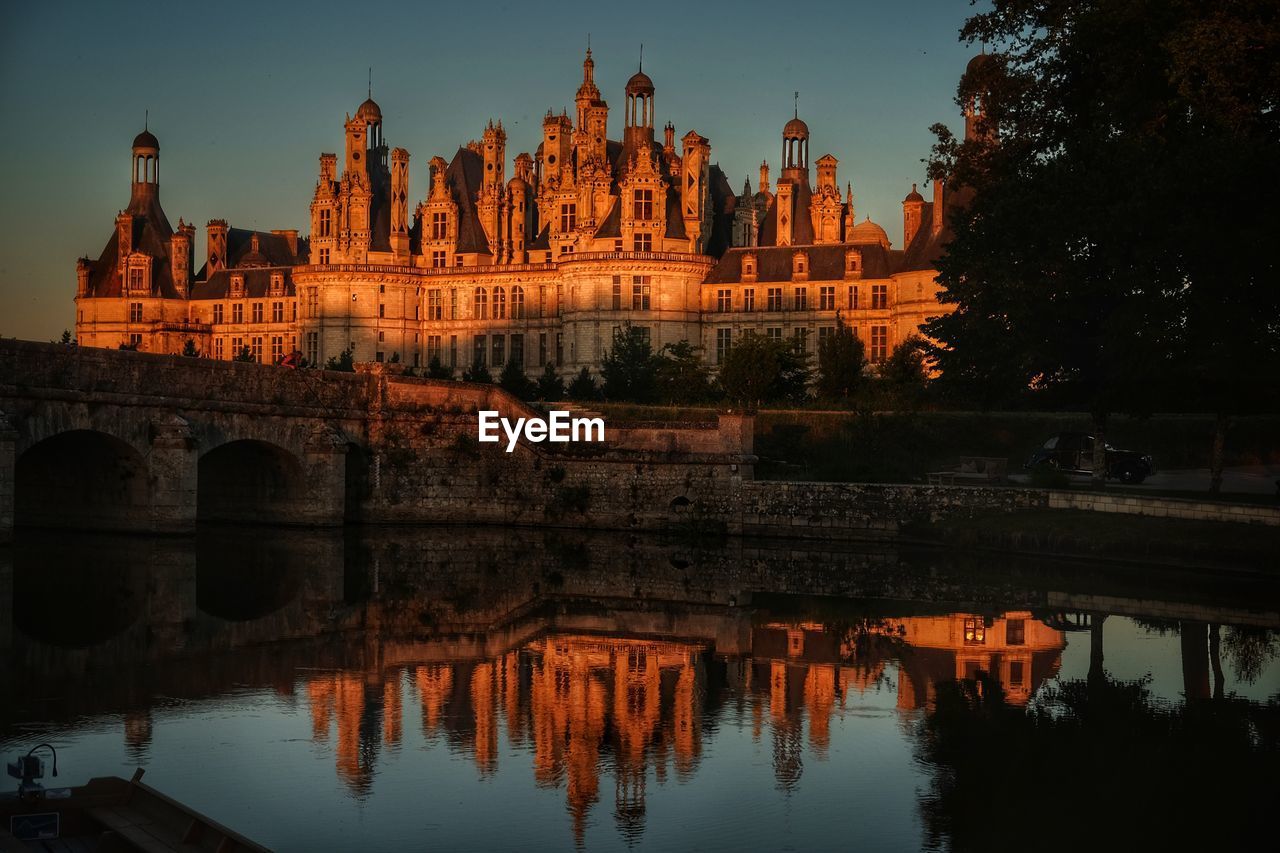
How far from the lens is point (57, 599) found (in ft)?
81.8

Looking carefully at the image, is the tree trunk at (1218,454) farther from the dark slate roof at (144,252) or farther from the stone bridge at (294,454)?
the dark slate roof at (144,252)

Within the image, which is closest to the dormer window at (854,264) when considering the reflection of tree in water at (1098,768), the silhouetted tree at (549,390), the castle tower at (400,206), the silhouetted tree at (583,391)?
the silhouetted tree at (583,391)

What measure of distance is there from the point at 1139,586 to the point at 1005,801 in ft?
49.3

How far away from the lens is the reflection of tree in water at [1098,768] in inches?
535

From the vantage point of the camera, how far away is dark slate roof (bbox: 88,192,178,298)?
285 ft

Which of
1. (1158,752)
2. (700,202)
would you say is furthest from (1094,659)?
(700,202)

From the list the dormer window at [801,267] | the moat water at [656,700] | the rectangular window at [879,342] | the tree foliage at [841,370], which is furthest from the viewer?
the dormer window at [801,267]

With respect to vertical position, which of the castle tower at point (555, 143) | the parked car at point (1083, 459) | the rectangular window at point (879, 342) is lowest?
the parked car at point (1083, 459)

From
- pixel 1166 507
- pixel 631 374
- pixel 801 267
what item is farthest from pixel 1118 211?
pixel 801 267

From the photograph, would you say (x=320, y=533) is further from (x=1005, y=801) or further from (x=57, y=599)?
(x=1005, y=801)

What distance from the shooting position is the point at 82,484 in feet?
116

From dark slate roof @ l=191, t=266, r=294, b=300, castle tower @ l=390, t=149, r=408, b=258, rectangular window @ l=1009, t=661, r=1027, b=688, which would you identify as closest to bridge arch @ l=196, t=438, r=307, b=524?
rectangular window @ l=1009, t=661, r=1027, b=688

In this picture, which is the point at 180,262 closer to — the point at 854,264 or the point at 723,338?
the point at 723,338

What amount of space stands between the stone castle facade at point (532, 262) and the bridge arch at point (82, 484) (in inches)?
1426
